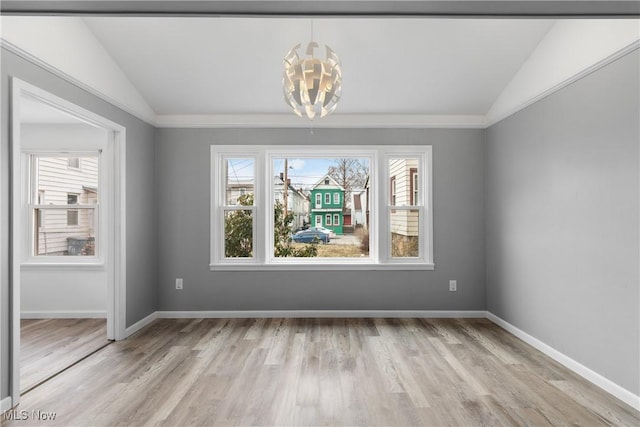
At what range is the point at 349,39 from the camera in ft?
11.5

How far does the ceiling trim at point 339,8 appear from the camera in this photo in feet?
4.44

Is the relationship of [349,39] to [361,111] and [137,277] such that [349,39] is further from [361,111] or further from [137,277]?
[137,277]

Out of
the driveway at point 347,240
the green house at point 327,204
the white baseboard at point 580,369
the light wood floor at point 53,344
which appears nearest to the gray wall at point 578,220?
the white baseboard at point 580,369

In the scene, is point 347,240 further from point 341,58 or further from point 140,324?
point 140,324

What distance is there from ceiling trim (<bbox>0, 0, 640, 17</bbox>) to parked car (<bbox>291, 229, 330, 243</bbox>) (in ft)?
12.0

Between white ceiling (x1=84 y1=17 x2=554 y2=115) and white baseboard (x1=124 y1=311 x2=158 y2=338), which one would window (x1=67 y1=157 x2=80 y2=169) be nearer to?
white ceiling (x1=84 y1=17 x2=554 y2=115)

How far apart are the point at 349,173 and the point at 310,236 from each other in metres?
0.97

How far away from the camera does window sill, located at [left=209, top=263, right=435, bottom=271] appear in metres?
4.62

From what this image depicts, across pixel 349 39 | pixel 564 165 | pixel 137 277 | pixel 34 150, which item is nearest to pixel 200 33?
pixel 349 39

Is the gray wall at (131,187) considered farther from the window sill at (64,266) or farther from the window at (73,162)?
the window at (73,162)

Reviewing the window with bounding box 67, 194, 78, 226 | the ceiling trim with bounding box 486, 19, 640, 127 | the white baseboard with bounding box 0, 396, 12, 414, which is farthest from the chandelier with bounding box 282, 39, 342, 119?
the window with bounding box 67, 194, 78, 226

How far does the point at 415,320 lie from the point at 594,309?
1.98m

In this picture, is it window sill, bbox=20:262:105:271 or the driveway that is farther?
the driveway

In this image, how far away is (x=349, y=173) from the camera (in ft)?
16.2
